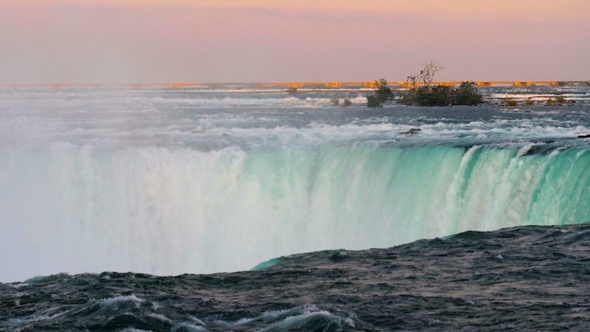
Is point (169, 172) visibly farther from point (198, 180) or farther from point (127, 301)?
point (127, 301)

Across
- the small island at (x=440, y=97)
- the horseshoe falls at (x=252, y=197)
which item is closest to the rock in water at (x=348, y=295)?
the horseshoe falls at (x=252, y=197)

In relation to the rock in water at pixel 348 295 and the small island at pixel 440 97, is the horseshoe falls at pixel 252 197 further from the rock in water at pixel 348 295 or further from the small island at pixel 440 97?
the small island at pixel 440 97

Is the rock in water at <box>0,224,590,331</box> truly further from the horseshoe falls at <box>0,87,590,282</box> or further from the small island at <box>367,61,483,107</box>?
the small island at <box>367,61,483,107</box>

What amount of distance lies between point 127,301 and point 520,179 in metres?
12.4

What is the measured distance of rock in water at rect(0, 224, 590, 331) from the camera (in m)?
12.2

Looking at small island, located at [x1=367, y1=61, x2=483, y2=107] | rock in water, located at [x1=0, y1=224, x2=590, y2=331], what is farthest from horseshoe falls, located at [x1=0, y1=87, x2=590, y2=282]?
small island, located at [x1=367, y1=61, x2=483, y2=107]

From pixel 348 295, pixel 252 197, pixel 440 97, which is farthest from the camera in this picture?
pixel 440 97

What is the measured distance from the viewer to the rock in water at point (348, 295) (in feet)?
40.1

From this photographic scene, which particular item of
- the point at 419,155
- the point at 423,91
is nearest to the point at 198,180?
the point at 419,155

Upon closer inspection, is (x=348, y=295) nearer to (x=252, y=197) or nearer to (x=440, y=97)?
(x=252, y=197)

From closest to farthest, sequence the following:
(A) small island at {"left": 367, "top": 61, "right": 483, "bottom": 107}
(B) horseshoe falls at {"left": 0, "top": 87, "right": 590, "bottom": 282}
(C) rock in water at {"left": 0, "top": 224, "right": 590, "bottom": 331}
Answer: (C) rock in water at {"left": 0, "top": 224, "right": 590, "bottom": 331} < (B) horseshoe falls at {"left": 0, "top": 87, "right": 590, "bottom": 282} < (A) small island at {"left": 367, "top": 61, "right": 483, "bottom": 107}

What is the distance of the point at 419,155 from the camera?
87.2ft

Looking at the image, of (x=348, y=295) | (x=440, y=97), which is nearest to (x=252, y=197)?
(x=348, y=295)

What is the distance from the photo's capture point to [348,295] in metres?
13.8
